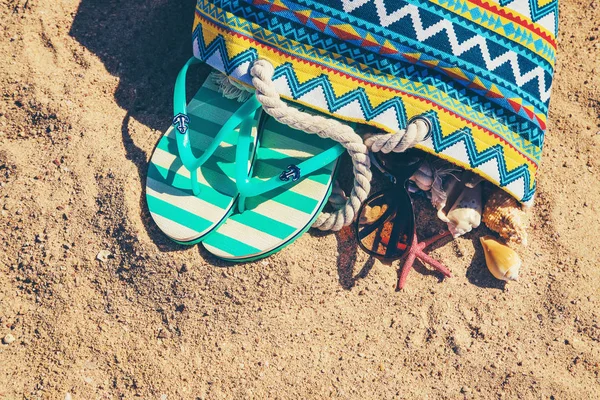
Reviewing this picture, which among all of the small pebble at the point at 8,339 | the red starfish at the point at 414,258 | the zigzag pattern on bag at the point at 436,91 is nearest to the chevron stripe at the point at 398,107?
the zigzag pattern on bag at the point at 436,91

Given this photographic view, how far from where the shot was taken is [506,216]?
1.60 metres

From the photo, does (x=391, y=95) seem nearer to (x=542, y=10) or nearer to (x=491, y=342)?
(x=542, y=10)

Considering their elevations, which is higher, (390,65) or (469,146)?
(390,65)

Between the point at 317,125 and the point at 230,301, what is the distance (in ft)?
1.93

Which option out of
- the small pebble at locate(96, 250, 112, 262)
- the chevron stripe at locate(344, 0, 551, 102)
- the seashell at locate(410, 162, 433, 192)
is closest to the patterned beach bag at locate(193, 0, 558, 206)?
the chevron stripe at locate(344, 0, 551, 102)

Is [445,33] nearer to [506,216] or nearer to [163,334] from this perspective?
[506,216]

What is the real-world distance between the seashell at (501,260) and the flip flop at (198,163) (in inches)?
31.1

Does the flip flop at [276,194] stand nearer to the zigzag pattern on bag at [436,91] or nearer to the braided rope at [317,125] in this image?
the braided rope at [317,125]

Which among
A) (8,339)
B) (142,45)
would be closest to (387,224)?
(142,45)

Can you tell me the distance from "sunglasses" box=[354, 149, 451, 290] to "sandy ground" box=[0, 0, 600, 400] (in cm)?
5

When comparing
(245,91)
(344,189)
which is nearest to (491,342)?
(344,189)

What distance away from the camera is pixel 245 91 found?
1.71 m

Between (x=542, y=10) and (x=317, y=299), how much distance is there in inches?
42.1

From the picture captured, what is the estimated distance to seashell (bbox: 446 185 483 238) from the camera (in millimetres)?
1622
